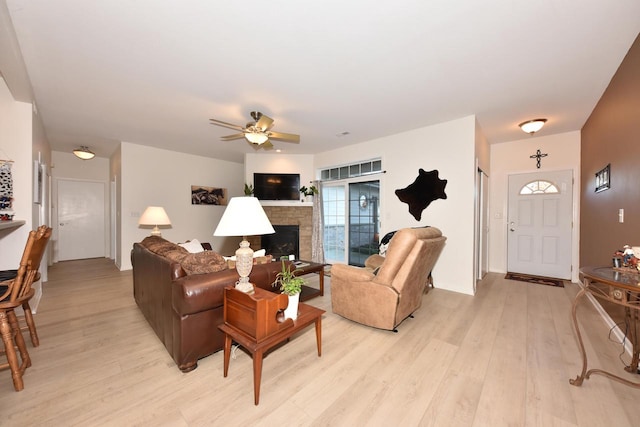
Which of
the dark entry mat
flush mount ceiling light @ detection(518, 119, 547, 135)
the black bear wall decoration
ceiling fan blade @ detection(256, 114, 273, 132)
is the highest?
flush mount ceiling light @ detection(518, 119, 547, 135)

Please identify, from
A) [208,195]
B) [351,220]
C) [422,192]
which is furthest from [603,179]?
[208,195]

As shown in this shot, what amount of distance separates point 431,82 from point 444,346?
2.63 metres

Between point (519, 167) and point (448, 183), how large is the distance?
2.00 metres

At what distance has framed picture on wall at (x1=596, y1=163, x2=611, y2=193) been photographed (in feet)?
8.79

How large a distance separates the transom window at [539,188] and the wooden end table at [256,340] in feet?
15.9

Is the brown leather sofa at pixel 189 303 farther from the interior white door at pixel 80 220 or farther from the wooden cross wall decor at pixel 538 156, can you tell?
the interior white door at pixel 80 220

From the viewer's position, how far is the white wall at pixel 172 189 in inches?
194

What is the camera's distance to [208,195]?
623cm

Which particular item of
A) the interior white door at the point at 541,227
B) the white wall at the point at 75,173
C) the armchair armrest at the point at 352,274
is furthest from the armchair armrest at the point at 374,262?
the white wall at the point at 75,173

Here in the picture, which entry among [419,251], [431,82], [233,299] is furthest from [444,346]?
[431,82]

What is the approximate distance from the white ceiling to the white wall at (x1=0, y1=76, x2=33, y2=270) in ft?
1.07

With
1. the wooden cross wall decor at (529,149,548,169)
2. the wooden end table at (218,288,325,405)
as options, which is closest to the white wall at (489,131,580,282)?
the wooden cross wall decor at (529,149,548,169)

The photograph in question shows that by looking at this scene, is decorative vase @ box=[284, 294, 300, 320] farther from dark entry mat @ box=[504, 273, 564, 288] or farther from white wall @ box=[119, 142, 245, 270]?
white wall @ box=[119, 142, 245, 270]

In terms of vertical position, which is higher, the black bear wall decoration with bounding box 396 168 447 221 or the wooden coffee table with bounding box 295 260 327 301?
the black bear wall decoration with bounding box 396 168 447 221
